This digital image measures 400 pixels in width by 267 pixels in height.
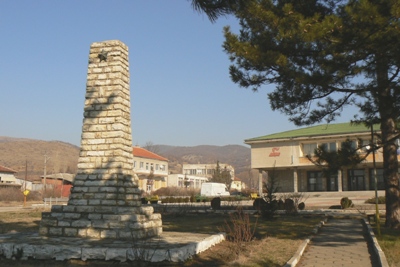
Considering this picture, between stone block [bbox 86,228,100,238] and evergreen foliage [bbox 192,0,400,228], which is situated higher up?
evergreen foliage [bbox 192,0,400,228]

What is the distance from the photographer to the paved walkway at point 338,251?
28.6 feet

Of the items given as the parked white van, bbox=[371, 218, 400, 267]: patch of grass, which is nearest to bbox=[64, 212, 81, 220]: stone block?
bbox=[371, 218, 400, 267]: patch of grass

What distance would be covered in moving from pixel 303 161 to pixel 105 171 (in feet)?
126

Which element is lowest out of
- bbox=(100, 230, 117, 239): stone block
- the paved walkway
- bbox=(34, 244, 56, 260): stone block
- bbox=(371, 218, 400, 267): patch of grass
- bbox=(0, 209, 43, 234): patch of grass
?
bbox=(0, 209, 43, 234): patch of grass

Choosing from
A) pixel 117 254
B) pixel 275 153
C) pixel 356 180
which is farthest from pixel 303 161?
pixel 117 254

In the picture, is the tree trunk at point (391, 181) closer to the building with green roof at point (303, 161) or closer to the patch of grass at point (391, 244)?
the patch of grass at point (391, 244)

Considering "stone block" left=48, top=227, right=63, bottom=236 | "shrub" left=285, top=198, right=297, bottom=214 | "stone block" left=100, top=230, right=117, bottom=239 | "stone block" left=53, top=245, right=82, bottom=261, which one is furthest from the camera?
"shrub" left=285, top=198, right=297, bottom=214

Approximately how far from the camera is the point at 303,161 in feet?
153

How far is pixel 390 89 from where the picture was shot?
11008mm

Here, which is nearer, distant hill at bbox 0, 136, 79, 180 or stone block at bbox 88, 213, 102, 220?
stone block at bbox 88, 213, 102, 220

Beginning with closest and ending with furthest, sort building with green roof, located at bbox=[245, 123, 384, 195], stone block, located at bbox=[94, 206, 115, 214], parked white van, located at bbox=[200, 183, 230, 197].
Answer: stone block, located at bbox=[94, 206, 115, 214], building with green roof, located at bbox=[245, 123, 384, 195], parked white van, located at bbox=[200, 183, 230, 197]

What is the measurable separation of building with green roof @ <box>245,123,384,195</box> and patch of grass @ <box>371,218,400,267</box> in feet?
102

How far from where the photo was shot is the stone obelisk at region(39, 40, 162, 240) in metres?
10.5

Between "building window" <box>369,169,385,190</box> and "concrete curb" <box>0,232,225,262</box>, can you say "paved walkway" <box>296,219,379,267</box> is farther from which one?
"building window" <box>369,169,385,190</box>
